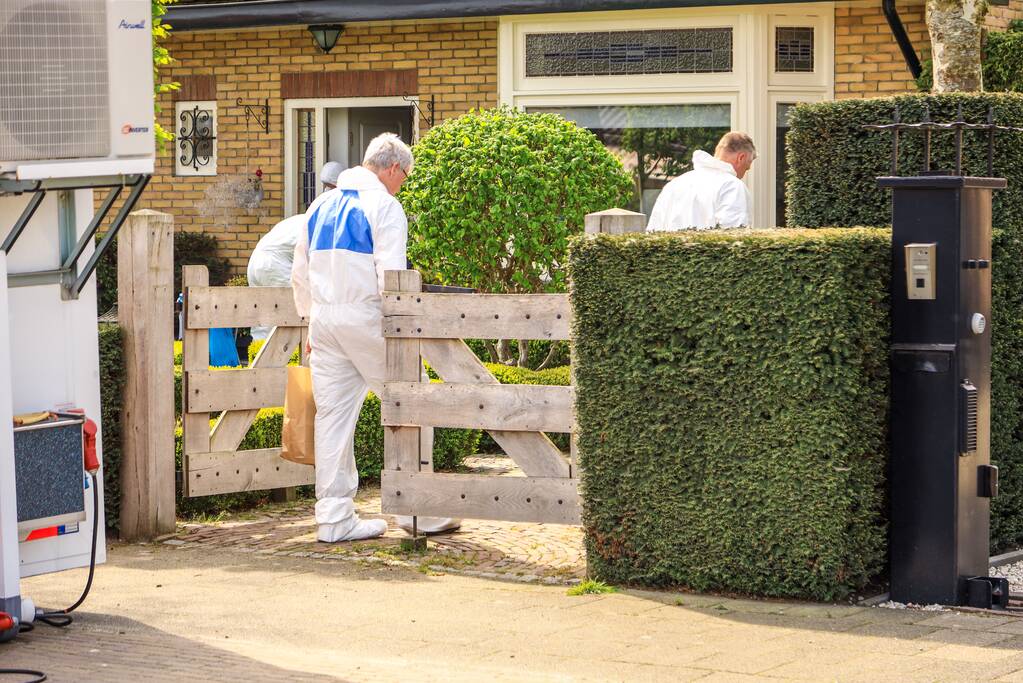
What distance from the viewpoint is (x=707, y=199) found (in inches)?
360

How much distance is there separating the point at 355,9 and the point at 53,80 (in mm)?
8993

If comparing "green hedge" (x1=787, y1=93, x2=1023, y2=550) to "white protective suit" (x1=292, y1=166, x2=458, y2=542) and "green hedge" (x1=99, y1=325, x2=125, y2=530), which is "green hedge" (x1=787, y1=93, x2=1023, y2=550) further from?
"green hedge" (x1=99, y1=325, x2=125, y2=530)

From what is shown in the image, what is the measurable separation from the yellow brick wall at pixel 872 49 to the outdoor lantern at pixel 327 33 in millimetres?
4656

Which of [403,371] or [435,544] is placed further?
[435,544]

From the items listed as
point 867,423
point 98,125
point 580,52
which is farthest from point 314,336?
point 580,52

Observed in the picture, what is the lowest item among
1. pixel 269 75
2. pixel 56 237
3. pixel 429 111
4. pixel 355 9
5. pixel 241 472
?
pixel 241 472

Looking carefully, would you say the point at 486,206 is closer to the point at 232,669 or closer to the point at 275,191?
the point at 275,191

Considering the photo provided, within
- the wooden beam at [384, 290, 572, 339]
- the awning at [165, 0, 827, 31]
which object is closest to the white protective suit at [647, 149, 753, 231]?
the wooden beam at [384, 290, 572, 339]

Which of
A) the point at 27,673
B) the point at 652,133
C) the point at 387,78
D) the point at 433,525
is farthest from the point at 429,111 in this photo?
the point at 27,673

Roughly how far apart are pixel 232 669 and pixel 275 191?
10.5 meters

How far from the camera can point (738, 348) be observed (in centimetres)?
602

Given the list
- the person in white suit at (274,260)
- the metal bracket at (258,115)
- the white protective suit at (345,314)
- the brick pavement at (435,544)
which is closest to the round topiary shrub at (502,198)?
the person in white suit at (274,260)

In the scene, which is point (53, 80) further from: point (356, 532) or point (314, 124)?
point (314, 124)

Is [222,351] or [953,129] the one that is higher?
[953,129]
